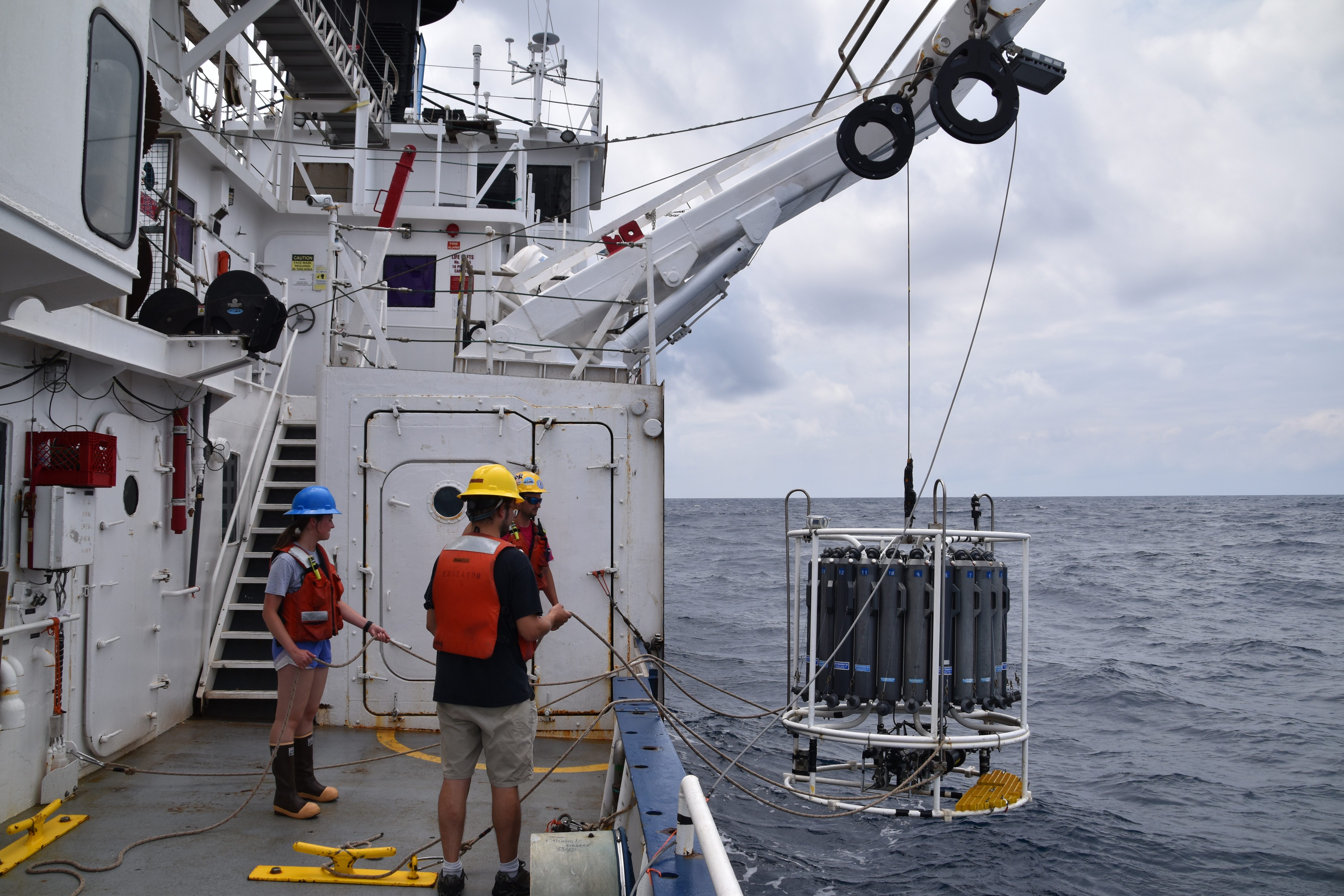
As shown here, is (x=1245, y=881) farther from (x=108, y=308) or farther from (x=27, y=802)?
(x=108, y=308)

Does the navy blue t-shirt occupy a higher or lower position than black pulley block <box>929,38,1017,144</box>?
lower

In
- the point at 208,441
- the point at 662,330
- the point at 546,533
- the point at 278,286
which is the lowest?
the point at 546,533

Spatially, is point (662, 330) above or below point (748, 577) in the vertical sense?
above

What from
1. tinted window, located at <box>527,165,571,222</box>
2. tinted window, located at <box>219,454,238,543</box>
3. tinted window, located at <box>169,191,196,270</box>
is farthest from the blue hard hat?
tinted window, located at <box>527,165,571,222</box>

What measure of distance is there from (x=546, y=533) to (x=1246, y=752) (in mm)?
9258

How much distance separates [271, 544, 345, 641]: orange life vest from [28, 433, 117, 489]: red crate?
1.11 metres

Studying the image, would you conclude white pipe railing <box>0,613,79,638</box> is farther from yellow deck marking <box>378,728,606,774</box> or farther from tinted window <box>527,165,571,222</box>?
tinted window <box>527,165,571,222</box>

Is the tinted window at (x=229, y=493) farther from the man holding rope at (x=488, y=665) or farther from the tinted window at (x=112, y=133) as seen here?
the man holding rope at (x=488, y=665)

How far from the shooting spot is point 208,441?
6988 millimetres

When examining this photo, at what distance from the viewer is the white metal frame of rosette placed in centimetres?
511

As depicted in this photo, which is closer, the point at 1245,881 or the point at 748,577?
the point at 1245,881


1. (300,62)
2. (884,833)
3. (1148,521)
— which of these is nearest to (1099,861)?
(884,833)

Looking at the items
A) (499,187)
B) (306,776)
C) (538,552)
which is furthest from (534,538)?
(499,187)

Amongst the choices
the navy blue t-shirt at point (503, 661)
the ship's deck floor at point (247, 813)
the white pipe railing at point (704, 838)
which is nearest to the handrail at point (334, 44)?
the ship's deck floor at point (247, 813)
